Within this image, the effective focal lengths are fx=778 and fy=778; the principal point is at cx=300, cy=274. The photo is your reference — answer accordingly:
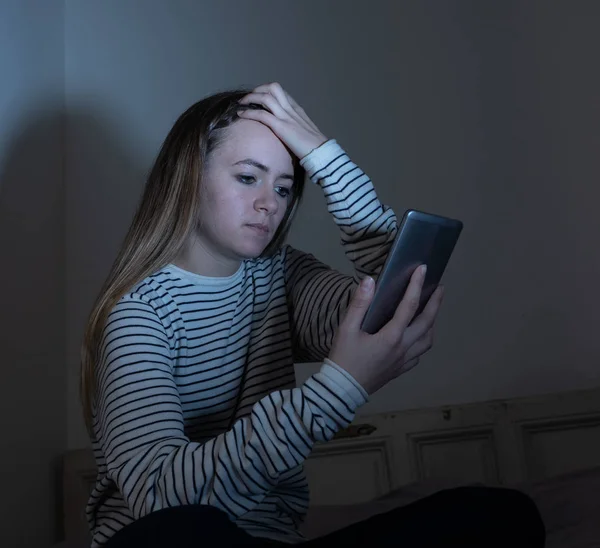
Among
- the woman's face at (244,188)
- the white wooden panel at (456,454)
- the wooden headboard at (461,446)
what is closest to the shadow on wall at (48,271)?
the wooden headboard at (461,446)

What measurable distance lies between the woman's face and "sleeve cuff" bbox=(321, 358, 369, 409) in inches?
10.9

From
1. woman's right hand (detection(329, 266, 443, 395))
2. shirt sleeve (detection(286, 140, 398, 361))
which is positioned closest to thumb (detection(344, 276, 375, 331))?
woman's right hand (detection(329, 266, 443, 395))

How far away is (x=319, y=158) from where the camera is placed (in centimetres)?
108

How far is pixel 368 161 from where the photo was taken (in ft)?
5.85

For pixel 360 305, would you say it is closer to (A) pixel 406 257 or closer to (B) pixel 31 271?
(A) pixel 406 257

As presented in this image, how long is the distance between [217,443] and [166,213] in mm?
373

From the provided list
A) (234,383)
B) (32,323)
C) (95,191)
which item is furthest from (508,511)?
(95,191)

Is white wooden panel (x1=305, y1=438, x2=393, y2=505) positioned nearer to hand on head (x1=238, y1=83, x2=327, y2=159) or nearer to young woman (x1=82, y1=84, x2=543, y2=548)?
young woman (x1=82, y1=84, x2=543, y2=548)

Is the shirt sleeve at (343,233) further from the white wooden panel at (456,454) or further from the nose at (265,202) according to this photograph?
the white wooden panel at (456,454)

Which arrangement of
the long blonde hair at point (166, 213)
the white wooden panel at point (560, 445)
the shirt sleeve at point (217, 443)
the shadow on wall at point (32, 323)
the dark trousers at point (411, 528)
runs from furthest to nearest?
the white wooden panel at point (560, 445) → the shadow on wall at point (32, 323) → the long blonde hair at point (166, 213) → the shirt sleeve at point (217, 443) → the dark trousers at point (411, 528)

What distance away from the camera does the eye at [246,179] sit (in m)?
1.05

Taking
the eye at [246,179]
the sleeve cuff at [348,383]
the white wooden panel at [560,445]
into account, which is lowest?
the white wooden panel at [560,445]

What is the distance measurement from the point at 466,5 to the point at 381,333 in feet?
3.87

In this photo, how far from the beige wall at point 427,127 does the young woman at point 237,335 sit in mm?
623
